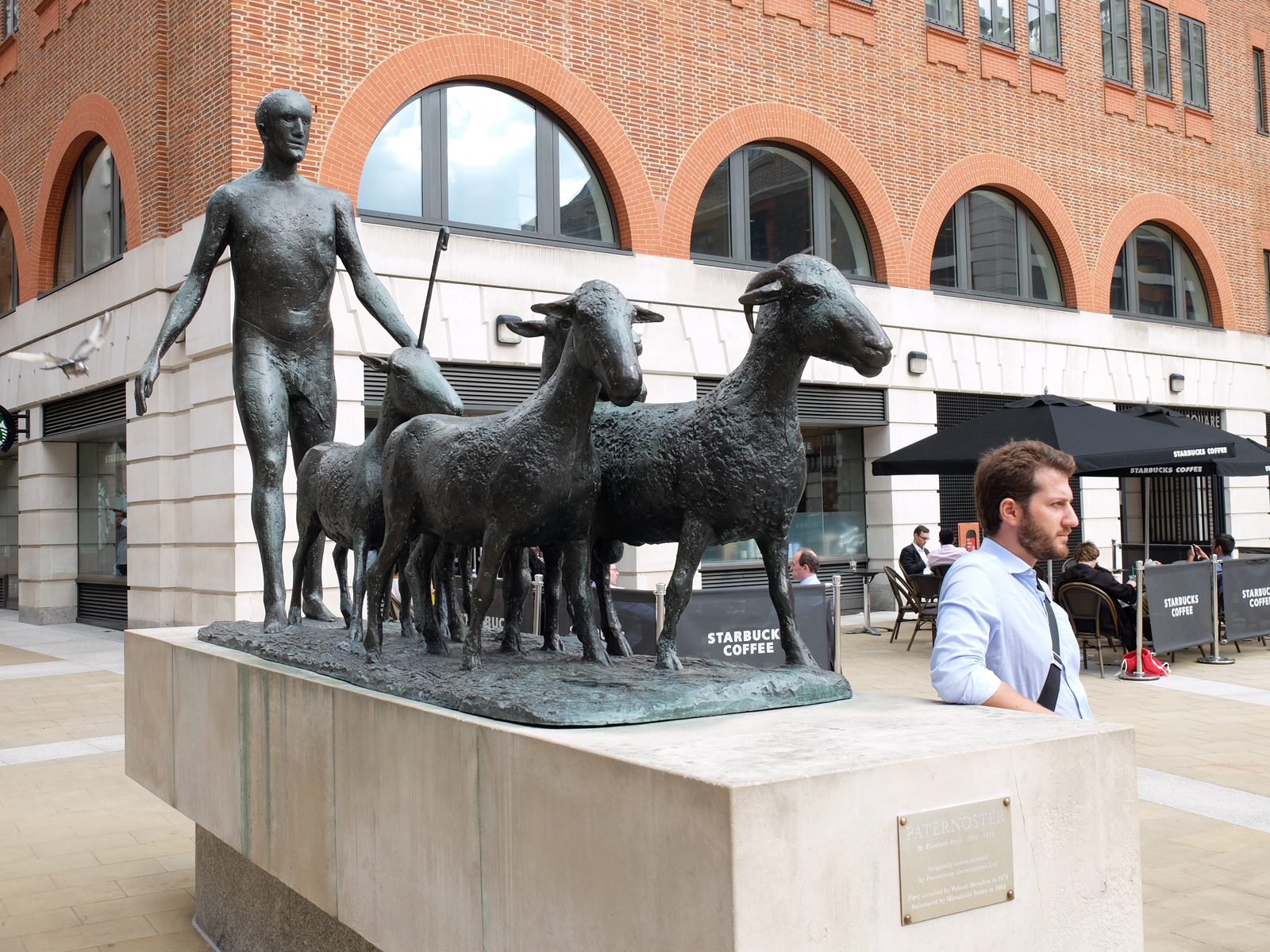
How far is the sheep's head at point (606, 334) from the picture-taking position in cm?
302

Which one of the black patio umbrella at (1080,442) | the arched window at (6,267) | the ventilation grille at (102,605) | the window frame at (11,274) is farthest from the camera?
the arched window at (6,267)

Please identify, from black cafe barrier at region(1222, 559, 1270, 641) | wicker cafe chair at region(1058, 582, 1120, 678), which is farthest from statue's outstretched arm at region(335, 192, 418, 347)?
black cafe barrier at region(1222, 559, 1270, 641)

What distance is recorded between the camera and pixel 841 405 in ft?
57.0

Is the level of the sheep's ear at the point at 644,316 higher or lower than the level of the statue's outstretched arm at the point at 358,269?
lower

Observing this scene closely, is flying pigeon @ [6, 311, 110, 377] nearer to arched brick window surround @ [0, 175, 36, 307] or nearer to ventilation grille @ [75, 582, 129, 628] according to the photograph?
arched brick window surround @ [0, 175, 36, 307]

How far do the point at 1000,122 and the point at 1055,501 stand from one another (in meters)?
17.9

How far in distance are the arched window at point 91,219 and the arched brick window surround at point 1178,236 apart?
16.3m

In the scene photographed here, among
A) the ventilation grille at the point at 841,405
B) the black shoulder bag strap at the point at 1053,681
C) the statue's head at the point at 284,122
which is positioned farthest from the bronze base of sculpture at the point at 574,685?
the ventilation grille at the point at 841,405

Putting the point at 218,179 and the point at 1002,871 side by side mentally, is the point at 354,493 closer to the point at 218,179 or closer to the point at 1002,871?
the point at 1002,871

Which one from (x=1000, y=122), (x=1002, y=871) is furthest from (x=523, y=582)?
(x=1000, y=122)

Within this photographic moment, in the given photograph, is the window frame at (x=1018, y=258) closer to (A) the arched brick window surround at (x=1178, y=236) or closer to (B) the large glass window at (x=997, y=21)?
(A) the arched brick window surround at (x=1178, y=236)

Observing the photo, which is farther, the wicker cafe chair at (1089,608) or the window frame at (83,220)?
the window frame at (83,220)

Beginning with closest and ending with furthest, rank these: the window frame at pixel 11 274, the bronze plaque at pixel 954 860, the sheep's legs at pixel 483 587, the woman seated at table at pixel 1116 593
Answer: the bronze plaque at pixel 954 860
the sheep's legs at pixel 483 587
the woman seated at table at pixel 1116 593
the window frame at pixel 11 274

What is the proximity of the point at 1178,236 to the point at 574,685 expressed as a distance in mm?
22857
